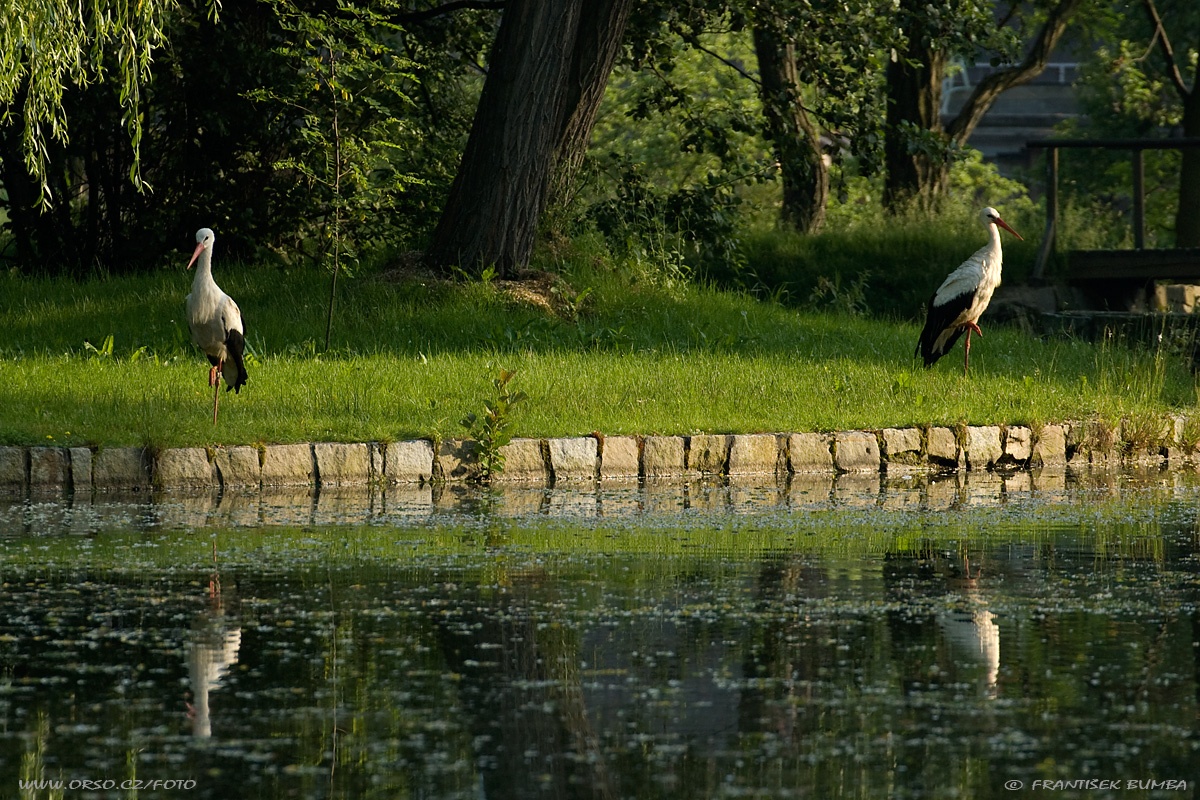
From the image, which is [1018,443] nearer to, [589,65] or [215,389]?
[215,389]

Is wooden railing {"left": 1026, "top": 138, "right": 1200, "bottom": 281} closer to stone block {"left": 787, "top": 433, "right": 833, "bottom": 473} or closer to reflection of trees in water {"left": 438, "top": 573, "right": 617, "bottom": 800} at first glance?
stone block {"left": 787, "top": 433, "right": 833, "bottom": 473}

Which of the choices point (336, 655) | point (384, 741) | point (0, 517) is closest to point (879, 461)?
point (0, 517)

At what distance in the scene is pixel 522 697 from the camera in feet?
17.7

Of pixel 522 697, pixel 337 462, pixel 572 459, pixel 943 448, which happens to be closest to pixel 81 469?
pixel 337 462

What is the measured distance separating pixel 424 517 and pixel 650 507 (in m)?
1.31

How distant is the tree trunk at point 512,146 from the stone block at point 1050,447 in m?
5.31

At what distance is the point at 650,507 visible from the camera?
9.85m

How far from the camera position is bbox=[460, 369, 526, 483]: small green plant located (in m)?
10.8

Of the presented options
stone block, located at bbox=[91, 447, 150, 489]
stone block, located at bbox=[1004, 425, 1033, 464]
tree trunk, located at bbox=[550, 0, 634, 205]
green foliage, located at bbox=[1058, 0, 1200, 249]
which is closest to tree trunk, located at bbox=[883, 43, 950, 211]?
tree trunk, located at bbox=[550, 0, 634, 205]

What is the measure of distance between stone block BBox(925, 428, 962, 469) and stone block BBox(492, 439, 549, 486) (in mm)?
2809

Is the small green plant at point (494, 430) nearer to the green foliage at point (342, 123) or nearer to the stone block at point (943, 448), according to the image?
the stone block at point (943, 448)

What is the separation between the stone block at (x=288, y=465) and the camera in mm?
10633

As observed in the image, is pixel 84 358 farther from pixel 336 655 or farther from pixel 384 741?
pixel 384 741

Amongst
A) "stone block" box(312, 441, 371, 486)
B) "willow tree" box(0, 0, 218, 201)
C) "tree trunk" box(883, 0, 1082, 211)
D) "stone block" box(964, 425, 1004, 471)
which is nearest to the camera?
"stone block" box(312, 441, 371, 486)
